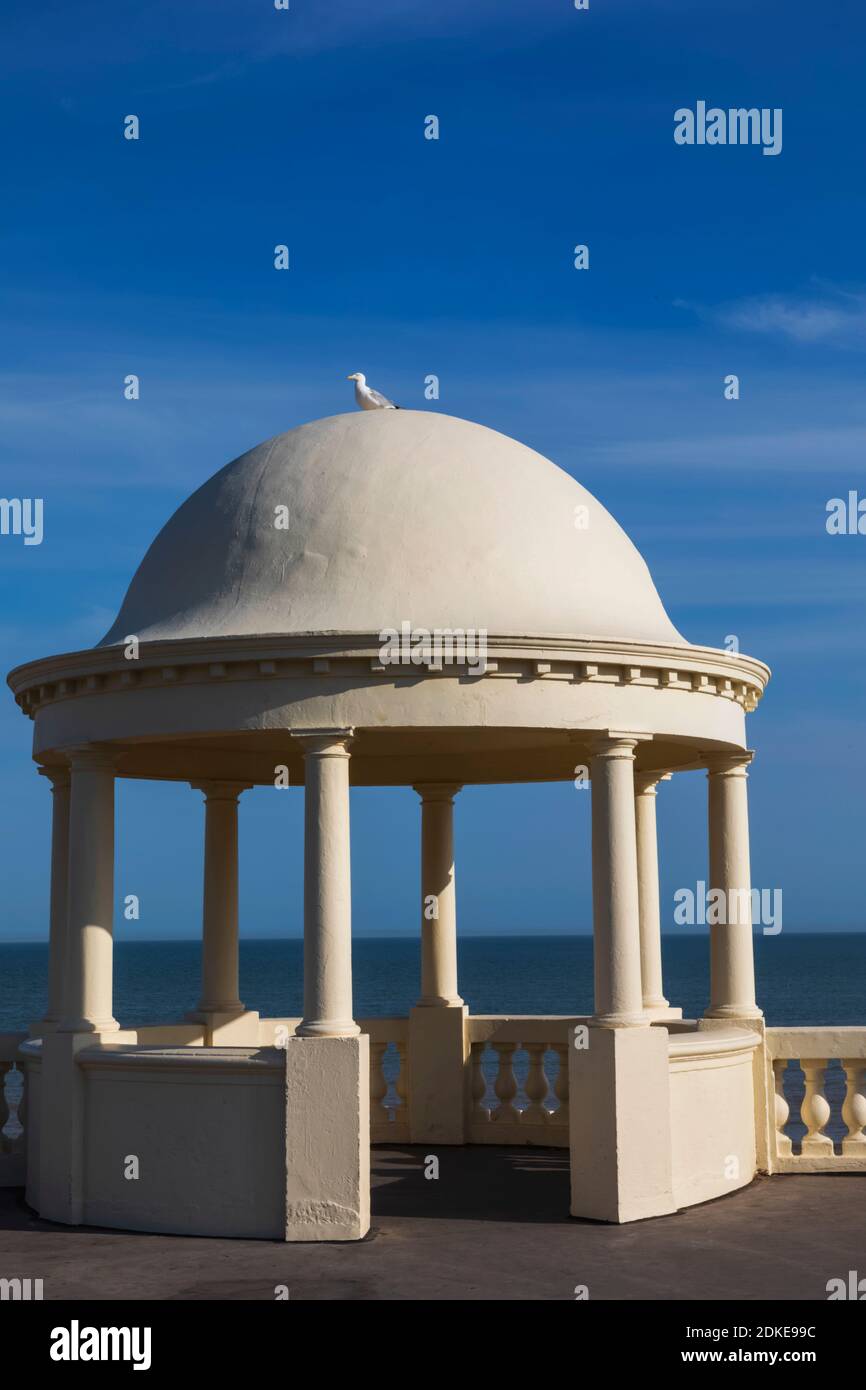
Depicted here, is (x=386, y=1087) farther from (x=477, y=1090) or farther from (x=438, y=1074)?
(x=477, y=1090)

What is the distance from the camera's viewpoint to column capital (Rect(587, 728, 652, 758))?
1502 centimetres

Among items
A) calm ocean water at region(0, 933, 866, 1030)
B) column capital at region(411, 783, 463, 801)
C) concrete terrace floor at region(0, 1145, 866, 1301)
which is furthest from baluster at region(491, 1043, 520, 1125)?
calm ocean water at region(0, 933, 866, 1030)

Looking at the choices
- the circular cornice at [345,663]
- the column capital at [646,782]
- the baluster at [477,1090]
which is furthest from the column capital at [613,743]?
the baluster at [477,1090]

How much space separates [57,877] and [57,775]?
1.15m

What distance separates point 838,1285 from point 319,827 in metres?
5.59

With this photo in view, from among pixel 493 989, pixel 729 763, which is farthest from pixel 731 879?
pixel 493 989

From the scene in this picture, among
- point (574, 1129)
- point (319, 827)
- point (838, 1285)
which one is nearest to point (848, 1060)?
point (574, 1129)

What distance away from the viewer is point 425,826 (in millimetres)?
20438

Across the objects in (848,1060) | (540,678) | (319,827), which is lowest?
(848,1060)

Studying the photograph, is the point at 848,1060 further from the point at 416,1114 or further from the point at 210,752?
the point at 210,752

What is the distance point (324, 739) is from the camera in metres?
14.4

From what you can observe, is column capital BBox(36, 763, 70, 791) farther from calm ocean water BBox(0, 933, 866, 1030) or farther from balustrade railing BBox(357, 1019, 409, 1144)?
calm ocean water BBox(0, 933, 866, 1030)

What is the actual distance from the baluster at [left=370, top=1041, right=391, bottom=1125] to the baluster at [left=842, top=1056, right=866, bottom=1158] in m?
5.51

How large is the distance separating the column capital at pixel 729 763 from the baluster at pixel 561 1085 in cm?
396
